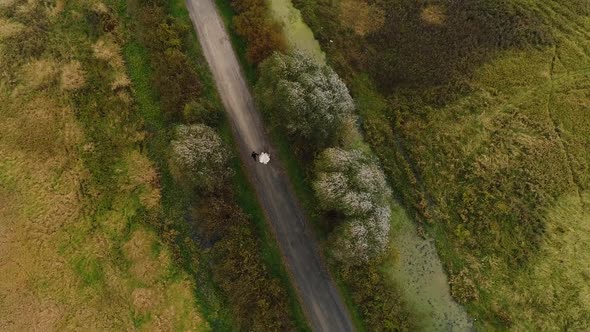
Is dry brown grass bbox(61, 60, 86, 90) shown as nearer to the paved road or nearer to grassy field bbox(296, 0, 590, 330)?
the paved road

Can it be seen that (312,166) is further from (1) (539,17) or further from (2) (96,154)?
(1) (539,17)

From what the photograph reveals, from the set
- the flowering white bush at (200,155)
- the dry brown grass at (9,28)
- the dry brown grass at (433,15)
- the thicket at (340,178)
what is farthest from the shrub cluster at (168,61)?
the dry brown grass at (433,15)

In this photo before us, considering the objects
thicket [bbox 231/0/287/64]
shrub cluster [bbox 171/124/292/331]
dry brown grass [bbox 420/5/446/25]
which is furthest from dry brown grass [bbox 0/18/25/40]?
dry brown grass [bbox 420/5/446/25]

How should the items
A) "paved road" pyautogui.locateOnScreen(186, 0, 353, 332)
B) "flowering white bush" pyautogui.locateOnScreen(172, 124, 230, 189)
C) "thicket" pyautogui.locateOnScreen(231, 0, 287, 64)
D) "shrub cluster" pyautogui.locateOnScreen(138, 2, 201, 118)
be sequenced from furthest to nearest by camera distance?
"thicket" pyautogui.locateOnScreen(231, 0, 287, 64) < "shrub cluster" pyautogui.locateOnScreen(138, 2, 201, 118) < "paved road" pyautogui.locateOnScreen(186, 0, 353, 332) < "flowering white bush" pyautogui.locateOnScreen(172, 124, 230, 189)

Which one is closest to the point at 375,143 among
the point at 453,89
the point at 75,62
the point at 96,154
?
the point at 453,89

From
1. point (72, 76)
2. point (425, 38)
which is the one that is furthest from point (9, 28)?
point (425, 38)

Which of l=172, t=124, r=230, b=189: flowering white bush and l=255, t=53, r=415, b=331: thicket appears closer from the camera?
l=255, t=53, r=415, b=331: thicket
